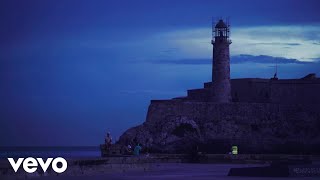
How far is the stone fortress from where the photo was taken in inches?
2210

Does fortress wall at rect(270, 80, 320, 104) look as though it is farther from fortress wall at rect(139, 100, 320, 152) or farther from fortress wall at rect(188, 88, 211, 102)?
fortress wall at rect(188, 88, 211, 102)

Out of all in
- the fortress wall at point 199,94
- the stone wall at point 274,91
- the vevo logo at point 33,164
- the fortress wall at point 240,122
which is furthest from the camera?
the fortress wall at point 199,94

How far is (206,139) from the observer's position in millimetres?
57062

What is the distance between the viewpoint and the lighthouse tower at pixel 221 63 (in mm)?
58406

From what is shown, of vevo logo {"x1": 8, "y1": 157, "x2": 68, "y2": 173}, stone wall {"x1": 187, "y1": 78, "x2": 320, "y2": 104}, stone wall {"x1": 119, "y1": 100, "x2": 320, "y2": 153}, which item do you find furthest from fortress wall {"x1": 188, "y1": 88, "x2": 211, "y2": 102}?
vevo logo {"x1": 8, "y1": 157, "x2": 68, "y2": 173}

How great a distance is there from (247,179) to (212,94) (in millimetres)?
43664

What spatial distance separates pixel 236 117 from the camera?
2298 inches

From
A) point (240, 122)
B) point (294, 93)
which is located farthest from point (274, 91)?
point (240, 122)

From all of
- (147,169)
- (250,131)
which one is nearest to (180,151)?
(250,131)

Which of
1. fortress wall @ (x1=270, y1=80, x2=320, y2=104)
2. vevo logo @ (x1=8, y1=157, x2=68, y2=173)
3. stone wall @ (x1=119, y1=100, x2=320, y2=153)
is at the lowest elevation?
vevo logo @ (x1=8, y1=157, x2=68, y2=173)

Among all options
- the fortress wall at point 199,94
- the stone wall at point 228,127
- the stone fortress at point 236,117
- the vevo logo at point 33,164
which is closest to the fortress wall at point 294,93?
the stone fortress at point 236,117

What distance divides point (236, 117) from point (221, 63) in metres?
4.64

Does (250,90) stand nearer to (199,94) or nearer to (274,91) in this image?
(274,91)

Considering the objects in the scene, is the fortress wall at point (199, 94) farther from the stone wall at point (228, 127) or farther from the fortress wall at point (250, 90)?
the stone wall at point (228, 127)
